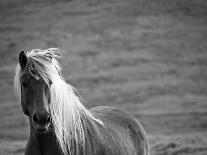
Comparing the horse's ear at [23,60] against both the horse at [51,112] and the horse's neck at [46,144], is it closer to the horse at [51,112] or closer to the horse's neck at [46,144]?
the horse at [51,112]

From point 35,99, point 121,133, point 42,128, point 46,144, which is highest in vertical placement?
point 35,99

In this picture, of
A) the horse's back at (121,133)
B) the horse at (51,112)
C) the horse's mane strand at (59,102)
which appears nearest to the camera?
the horse at (51,112)

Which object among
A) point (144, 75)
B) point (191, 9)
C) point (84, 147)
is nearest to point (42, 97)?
point (84, 147)

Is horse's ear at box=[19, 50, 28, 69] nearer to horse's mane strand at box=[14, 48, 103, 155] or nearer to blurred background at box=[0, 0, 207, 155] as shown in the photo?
horse's mane strand at box=[14, 48, 103, 155]

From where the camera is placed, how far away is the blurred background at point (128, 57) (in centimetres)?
2305

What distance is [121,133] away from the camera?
685 cm

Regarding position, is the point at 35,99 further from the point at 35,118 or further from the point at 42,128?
the point at 42,128

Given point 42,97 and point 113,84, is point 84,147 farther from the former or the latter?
point 113,84

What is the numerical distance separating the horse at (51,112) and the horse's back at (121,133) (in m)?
0.19

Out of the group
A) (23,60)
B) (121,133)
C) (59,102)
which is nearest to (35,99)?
(59,102)

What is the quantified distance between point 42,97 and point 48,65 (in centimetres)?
48

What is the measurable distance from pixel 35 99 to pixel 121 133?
2.17 meters

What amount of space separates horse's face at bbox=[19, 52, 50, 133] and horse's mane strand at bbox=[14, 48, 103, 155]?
75mm

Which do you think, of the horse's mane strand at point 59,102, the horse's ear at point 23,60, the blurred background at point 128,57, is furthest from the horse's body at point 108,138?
the blurred background at point 128,57
